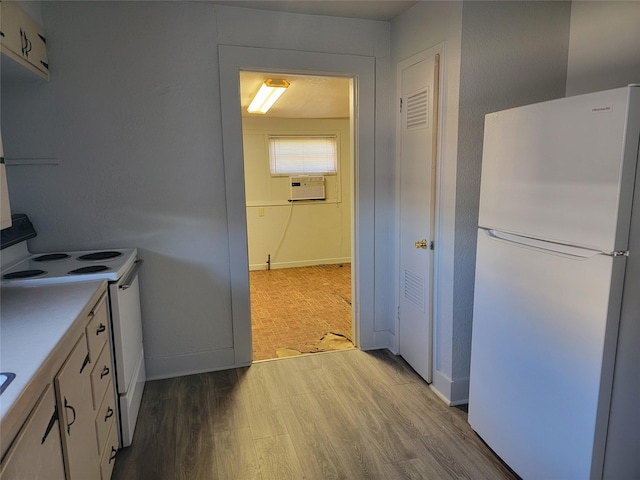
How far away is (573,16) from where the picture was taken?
2.32 m

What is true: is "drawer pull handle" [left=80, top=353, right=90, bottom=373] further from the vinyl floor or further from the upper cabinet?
the vinyl floor

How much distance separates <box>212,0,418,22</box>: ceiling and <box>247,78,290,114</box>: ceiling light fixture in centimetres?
89

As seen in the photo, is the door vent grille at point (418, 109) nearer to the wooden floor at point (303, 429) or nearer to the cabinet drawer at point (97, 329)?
the wooden floor at point (303, 429)

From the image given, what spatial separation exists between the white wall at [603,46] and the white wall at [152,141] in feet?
3.87

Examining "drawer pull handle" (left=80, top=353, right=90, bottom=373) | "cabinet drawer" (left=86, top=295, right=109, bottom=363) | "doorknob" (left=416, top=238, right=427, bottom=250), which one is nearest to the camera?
"drawer pull handle" (left=80, top=353, right=90, bottom=373)

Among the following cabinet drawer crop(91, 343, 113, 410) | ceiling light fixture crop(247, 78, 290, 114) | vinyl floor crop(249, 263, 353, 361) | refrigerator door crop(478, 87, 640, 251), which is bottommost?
vinyl floor crop(249, 263, 353, 361)

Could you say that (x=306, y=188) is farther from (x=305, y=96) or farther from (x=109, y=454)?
(x=109, y=454)

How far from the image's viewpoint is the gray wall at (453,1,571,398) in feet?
7.35

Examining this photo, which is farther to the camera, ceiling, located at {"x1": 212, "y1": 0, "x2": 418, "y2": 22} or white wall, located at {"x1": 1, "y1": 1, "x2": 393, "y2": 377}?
ceiling, located at {"x1": 212, "y1": 0, "x2": 418, "y2": 22}

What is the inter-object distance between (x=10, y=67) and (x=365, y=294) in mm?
2535

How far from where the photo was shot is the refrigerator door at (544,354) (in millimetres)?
1484

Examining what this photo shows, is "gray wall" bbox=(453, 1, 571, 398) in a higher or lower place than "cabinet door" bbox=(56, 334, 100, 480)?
higher

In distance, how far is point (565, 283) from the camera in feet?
5.18

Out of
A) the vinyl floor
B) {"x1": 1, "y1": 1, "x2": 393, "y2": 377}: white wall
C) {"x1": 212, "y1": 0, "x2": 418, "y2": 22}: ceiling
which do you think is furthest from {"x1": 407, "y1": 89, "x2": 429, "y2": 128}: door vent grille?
the vinyl floor
